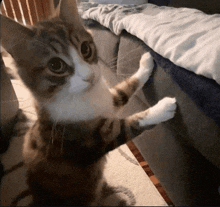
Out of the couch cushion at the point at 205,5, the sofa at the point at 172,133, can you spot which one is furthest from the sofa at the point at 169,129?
the couch cushion at the point at 205,5

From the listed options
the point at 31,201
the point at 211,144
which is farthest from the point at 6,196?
the point at 211,144

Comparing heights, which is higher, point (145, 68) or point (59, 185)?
point (145, 68)

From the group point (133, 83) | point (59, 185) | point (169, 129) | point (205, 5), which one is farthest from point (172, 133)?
point (205, 5)

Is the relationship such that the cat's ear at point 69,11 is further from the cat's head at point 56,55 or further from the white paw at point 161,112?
the white paw at point 161,112

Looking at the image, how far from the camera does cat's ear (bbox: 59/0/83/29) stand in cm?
29

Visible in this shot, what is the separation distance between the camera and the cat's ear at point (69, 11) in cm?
29

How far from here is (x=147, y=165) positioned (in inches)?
13.4

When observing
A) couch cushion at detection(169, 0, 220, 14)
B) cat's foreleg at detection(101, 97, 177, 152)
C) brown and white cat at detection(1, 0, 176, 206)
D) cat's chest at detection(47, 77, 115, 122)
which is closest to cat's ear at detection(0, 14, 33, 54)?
brown and white cat at detection(1, 0, 176, 206)

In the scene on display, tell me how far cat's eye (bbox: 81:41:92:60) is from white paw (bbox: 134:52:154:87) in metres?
0.12

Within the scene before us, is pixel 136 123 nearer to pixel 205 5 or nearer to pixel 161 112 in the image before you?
pixel 161 112

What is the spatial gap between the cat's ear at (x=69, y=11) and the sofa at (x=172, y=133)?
0.06m

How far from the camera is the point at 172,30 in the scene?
36 centimetres

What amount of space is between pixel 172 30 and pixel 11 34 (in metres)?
0.32

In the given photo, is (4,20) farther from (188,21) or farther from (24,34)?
(188,21)
